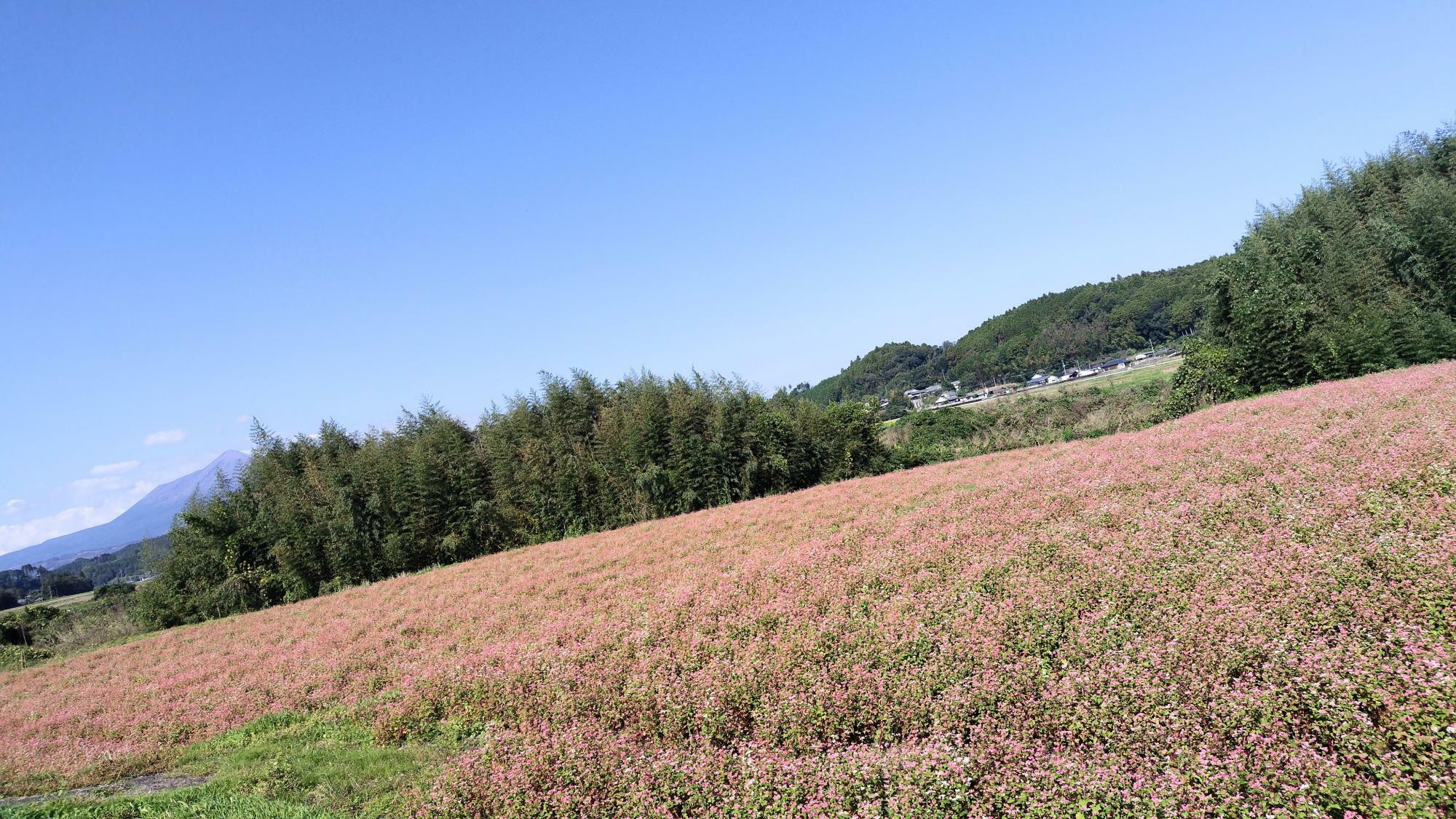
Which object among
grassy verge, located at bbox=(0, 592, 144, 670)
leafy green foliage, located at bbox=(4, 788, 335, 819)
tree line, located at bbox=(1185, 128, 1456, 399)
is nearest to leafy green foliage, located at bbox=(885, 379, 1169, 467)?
tree line, located at bbox=(1185, 128, 1456, 399)

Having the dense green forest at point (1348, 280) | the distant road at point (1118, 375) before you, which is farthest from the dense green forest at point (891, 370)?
the dense green forest at point (1348, 280)

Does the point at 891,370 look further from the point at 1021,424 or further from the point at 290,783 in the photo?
the point at 290,783

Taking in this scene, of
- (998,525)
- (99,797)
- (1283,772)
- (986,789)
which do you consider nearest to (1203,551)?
(998,525)

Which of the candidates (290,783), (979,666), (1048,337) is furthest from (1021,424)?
(1048,337)

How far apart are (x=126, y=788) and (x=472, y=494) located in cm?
1607

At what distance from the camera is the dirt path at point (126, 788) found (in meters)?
6.61

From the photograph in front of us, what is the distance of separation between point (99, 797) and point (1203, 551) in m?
12.3

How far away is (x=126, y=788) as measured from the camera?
6914mm

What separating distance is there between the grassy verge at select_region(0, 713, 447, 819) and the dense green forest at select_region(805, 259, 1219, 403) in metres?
93.3

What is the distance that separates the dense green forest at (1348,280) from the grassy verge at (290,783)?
3010cm

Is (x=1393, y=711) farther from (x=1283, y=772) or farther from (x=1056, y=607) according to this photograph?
(x=1056, y=607)

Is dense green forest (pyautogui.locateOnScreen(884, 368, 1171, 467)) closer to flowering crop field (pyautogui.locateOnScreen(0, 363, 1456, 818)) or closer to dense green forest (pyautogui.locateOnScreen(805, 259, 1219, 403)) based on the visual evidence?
flowering crop field (pyautogui.locateOnScreen(0, 363, 1456, 818))

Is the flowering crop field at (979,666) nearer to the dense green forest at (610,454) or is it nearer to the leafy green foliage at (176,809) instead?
the leafy green foliage at (176,809)

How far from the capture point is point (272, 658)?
11758 millimetres
